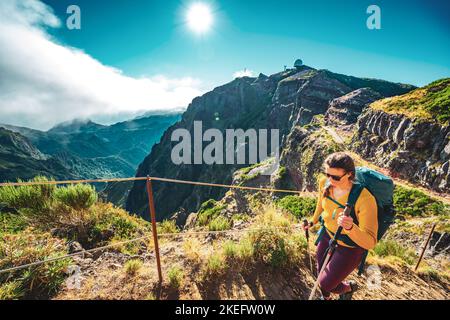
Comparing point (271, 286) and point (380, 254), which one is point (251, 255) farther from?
point (380, 254)

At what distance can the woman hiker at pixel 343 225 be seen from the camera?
258cm

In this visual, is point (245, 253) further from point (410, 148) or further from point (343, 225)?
point (410, 148)

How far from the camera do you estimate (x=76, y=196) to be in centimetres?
570

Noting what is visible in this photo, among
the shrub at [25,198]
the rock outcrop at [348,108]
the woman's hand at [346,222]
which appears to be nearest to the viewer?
the woman's hand at [346,222]

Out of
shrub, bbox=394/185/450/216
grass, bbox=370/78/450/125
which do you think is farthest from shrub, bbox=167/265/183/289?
grass, bbox=370/78/450/125

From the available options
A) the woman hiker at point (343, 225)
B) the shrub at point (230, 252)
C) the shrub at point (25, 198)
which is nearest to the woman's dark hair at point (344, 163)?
the woman hiker at point (343, 225)

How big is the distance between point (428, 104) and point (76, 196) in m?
31.2

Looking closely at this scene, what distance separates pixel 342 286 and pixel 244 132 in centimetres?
9597

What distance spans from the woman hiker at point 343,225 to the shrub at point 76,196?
5644 mm

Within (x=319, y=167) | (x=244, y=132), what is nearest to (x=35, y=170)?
(x=244, y=132)

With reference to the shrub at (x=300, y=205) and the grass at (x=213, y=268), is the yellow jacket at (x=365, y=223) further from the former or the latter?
the shrub at (x=300, y=205)

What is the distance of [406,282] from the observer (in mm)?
5105

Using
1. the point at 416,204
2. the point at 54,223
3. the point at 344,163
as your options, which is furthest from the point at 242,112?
the point at 344,163

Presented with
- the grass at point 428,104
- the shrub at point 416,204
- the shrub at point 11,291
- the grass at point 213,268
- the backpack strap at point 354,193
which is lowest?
the shrub at point 416,204
